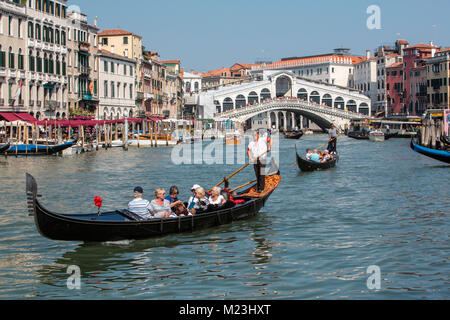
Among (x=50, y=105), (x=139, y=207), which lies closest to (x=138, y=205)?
(x=139, y=207)

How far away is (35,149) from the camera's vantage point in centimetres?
2508

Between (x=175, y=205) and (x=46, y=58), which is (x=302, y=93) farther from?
(x=175, y=205)

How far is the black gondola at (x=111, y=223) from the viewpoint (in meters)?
7.63

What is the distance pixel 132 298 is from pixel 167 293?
1.11ft

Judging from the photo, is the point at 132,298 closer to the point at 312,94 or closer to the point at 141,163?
the point at 141,163

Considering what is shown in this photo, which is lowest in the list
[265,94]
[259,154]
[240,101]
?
[259,154]

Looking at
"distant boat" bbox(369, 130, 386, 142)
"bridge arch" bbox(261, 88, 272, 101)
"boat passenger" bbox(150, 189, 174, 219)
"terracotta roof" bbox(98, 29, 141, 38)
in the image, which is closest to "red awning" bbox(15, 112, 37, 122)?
"terracotta roof" bbox(98, 29, 141, 38)

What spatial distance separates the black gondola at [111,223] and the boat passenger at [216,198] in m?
0.09

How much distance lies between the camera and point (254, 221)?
1066cm

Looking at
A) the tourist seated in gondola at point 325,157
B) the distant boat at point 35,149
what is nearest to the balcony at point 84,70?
the distant boat at point 35,149

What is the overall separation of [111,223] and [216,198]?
212 centimetres

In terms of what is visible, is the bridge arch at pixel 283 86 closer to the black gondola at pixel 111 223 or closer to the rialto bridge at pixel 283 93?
the rialto bridge at pixel 283 93
